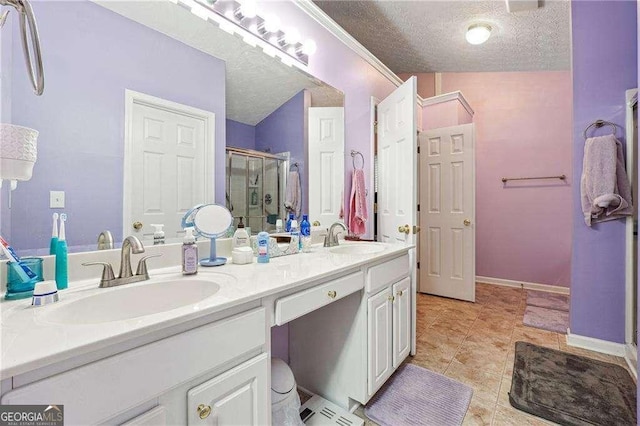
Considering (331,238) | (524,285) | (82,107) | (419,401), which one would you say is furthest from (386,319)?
(524,285)

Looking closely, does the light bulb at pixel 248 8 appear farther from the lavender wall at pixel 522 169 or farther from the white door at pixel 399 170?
the lavender wall at pixel 522 169

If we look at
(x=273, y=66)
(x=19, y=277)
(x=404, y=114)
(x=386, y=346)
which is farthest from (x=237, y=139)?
(x=386, y=346)

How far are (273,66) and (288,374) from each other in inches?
65.5

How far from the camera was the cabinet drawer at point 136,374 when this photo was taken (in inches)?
20.7

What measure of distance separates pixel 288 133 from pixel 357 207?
0.82m

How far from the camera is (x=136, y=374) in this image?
619mm

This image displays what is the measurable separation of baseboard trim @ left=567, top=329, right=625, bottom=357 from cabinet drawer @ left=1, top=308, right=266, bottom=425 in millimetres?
2656

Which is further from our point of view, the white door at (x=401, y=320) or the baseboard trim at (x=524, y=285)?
the baseboard trim at (x=524, y=285)

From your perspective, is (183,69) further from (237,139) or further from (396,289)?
(396,289)

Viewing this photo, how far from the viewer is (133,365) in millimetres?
615

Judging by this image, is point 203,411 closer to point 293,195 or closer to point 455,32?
point 293,195

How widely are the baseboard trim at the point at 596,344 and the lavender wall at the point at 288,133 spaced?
2328mm

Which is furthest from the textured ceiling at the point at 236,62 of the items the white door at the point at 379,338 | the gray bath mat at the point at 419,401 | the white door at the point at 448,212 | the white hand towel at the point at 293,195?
the white door at the point at 448,212

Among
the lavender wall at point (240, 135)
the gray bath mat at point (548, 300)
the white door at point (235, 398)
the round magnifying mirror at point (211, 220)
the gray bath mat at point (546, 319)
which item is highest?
the lavender wall at point (240, 135)
